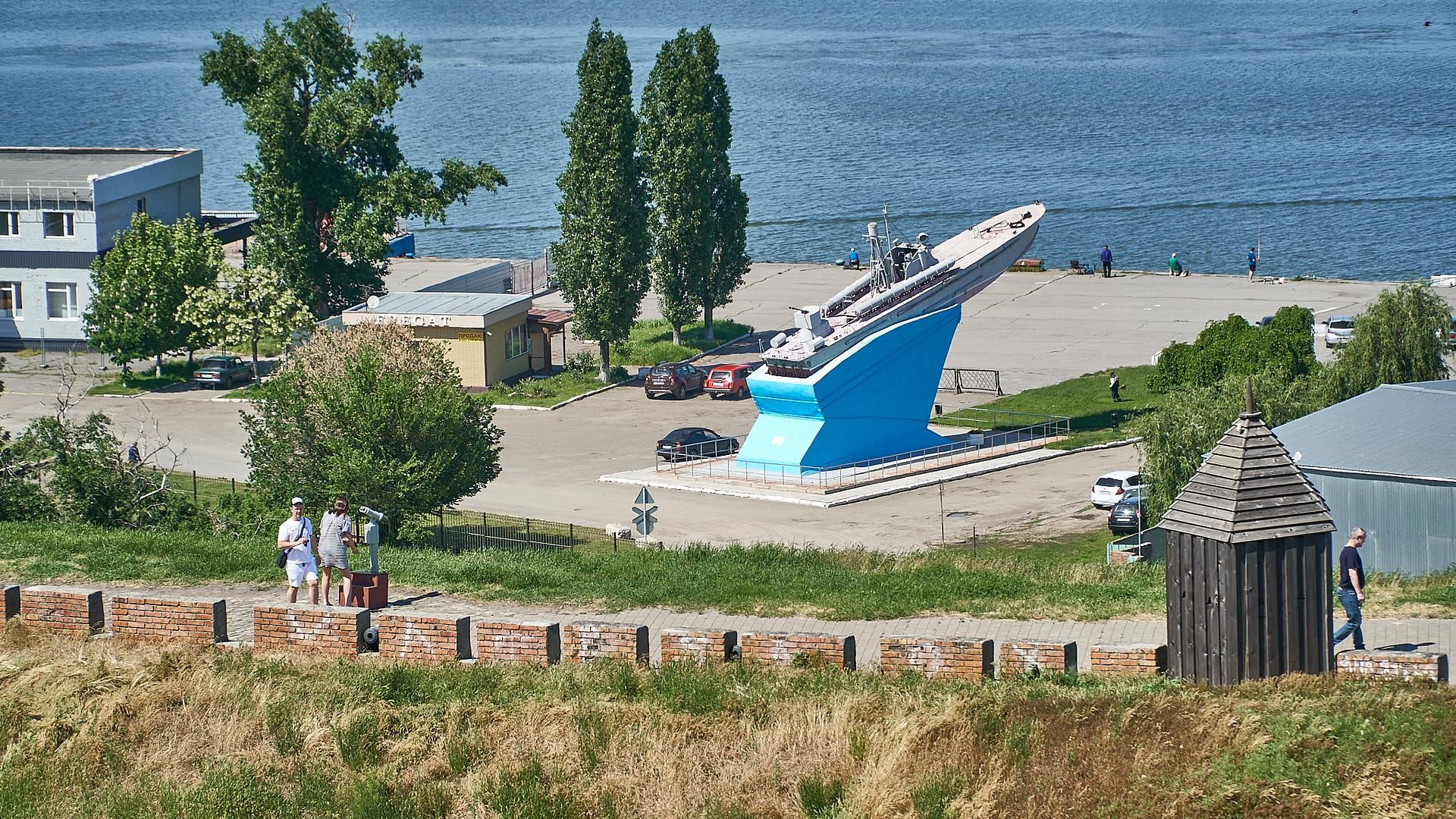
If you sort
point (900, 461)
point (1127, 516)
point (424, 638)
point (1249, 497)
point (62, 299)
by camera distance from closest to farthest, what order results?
point (1249, 497), point (424, 638), point (1127, 516), point (900, 461), point (62, 299)

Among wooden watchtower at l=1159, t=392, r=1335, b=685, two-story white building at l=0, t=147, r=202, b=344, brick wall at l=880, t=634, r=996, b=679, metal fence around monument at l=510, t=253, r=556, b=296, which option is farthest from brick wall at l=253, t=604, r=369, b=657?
metal fence around monument at l=510, t=253, r=556, b=296

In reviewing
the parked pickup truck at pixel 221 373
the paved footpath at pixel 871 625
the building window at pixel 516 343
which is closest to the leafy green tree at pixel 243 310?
the parked pickup truck at pixel 221 373

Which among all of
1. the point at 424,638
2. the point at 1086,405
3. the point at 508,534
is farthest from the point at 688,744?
the point at 1086,405

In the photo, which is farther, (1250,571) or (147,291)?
(147,291)

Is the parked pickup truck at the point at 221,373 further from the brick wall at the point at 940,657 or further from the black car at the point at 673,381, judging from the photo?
the brick wall at the point at 940,657

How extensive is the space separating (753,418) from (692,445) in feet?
20.6

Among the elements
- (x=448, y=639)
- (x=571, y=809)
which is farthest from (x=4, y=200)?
(x=571, y=809)

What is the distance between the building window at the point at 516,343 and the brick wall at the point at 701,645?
4035 cm

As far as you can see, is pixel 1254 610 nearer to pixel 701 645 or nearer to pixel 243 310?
pixel 701 645

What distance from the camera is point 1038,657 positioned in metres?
19.9

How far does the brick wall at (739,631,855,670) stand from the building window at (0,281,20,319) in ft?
172

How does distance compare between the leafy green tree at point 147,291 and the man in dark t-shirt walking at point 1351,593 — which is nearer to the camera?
the man in dark t-shirt walking at point 1351,593

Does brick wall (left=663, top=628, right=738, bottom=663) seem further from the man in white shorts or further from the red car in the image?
the red car

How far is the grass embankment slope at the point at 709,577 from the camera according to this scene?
24.3 meters
